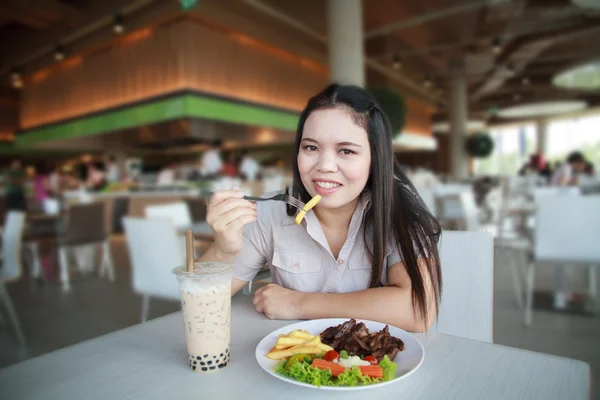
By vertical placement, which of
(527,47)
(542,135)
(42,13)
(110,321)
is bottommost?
(110,321)

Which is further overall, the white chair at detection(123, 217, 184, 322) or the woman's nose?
the white chair at detection(123, 217, 184, 322)

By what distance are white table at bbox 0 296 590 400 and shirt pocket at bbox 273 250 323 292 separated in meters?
0.33

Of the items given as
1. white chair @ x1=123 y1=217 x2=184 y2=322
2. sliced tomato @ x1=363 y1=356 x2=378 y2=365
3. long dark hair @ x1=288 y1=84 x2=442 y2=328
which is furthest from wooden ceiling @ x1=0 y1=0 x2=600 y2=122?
sliced tomato @ x1=363 y1=356 x2=378 y2=365

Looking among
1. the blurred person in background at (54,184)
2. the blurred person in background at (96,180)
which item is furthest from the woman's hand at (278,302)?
the blurred person in background at (96,180)

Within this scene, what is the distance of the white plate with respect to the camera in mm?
619

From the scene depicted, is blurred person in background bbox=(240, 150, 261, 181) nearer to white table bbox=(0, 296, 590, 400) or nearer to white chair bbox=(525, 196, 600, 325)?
white chair bbox=(525, 196, 600, 325)

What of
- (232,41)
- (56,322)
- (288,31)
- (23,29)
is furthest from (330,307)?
(23,29)

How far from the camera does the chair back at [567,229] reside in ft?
8.41

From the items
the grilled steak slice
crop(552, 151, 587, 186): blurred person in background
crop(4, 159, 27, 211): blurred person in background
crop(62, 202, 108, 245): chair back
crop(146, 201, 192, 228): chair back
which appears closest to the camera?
the grilled steak slice

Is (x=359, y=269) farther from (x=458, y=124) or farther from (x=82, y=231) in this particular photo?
(x=458, y=124)

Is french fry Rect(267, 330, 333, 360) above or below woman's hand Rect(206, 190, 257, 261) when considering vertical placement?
below

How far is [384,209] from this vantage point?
108cm

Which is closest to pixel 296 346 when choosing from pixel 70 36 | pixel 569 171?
pixel 569 171

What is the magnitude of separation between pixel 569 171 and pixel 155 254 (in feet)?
19.1
